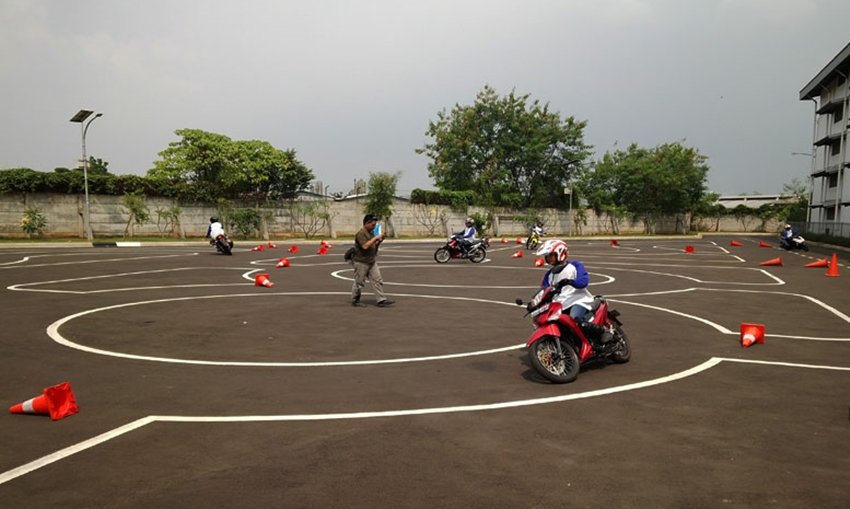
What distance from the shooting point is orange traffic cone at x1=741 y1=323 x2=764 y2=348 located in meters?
8.23

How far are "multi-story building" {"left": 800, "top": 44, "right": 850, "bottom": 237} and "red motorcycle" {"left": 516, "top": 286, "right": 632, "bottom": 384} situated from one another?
42.0 metres

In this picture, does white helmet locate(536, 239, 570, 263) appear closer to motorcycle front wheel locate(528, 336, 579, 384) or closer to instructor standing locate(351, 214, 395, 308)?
motorcycle front wheel locate(528, 336, 579, 384)

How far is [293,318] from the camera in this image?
406 inches

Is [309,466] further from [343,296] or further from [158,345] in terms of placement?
[343,296]

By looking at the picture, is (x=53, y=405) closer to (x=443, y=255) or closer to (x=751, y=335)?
(x=751, y=335)

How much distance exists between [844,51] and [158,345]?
54.1 meters

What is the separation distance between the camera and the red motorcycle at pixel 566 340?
6.46 metres

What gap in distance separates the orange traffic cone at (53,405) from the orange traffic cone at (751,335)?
27.3 ft

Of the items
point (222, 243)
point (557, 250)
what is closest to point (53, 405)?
point (557, 250)

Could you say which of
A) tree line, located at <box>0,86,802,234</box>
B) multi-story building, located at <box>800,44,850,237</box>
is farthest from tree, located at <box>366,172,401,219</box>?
multi-story building, located at <box>800,44,850,237</box>

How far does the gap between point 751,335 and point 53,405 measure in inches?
340

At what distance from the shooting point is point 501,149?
5681cm

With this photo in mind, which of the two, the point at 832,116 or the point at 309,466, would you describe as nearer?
the point at 309,466

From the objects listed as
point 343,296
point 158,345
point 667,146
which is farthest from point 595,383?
point 667,146
